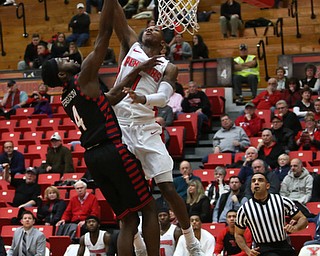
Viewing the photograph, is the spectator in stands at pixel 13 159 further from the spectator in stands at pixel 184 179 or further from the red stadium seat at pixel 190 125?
the spectator in stands at pixel 184 179

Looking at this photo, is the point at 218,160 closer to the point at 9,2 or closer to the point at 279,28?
the point at 279,28

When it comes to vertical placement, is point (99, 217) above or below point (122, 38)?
below

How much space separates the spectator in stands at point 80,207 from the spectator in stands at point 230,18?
8262 mm

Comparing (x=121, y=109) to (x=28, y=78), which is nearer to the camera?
(x=121, y=109)

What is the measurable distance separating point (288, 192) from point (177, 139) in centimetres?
306

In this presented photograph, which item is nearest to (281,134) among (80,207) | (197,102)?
(197,102)

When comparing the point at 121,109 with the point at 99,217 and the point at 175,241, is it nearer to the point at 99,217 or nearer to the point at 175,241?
the point at 175,241

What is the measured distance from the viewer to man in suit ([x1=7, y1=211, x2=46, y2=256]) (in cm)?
1340

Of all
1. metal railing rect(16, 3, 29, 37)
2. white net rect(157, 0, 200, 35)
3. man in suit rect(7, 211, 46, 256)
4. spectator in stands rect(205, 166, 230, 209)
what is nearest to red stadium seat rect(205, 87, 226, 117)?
spectator in stands rect(205, 166, 230, 209)

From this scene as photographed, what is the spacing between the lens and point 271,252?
9.52 m

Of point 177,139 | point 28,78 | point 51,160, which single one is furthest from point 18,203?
point 28,78

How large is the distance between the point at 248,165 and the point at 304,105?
2.62 m

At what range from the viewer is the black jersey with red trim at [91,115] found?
7.57m

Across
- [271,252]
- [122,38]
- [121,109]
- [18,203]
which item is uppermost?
[122,38]
